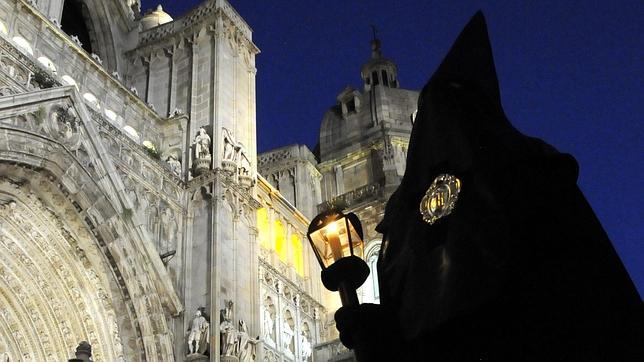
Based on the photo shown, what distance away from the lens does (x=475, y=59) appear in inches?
157

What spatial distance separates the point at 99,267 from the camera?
50.7ft

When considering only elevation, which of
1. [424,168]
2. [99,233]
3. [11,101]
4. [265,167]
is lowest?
[424,168]

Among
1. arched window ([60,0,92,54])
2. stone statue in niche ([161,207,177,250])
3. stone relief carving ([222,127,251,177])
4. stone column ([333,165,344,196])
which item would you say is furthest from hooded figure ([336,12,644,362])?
stone column ([333,165,344,196])

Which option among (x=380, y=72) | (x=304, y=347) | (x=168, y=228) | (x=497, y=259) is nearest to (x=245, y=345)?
(x=168, y=228)

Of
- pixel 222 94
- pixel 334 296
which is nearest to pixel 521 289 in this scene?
pixel 222 94

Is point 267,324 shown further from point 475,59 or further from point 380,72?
point 380,72

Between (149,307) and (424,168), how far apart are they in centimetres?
1268

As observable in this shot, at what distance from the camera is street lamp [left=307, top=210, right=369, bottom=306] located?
16.2ft

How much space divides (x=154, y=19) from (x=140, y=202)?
33.9 ft

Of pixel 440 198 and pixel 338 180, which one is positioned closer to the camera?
pixel 440 198

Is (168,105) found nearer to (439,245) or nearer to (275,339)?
(275,339)

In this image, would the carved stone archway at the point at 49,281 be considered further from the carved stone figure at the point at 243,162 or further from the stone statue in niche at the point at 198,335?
the carved stone figure at the point at 243,162

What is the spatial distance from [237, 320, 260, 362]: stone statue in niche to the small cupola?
2354 centimetres

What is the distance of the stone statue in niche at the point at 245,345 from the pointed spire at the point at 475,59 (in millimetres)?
12670
